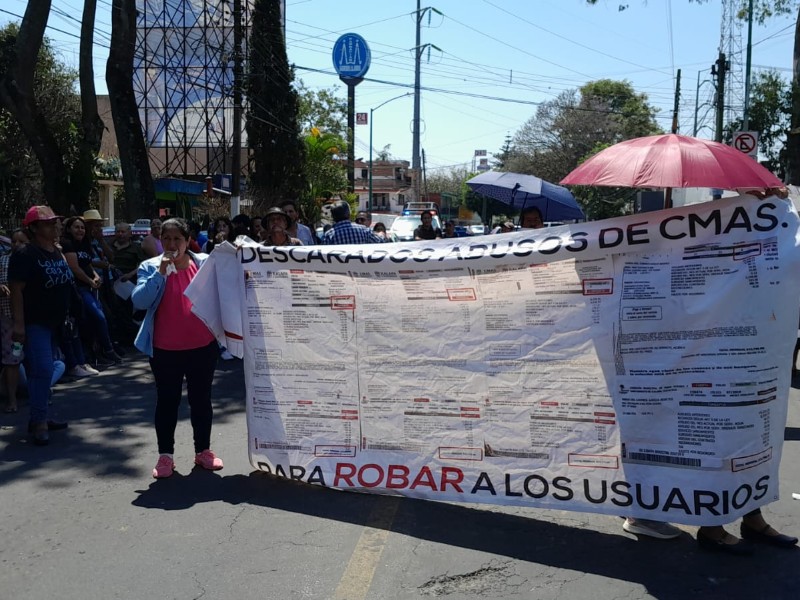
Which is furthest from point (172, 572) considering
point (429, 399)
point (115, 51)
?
point (115, 51)

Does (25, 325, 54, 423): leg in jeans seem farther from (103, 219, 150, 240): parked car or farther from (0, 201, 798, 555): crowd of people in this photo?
(103, 219, 150, 240): parked car

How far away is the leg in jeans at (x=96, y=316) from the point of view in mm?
9938

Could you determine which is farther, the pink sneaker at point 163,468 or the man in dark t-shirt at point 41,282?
the man in dark t-shirt at point 41,282

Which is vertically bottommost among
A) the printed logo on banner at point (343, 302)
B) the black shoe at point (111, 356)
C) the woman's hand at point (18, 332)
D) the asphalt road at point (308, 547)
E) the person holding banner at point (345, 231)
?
the asphalt road at point (308, 547)

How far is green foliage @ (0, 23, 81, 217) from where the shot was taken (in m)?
21.9

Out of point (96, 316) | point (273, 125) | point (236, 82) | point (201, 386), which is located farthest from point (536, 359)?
point (273, 125)

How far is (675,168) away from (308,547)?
9.03ft

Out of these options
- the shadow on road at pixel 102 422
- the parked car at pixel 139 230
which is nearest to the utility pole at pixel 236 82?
the parked car at pixel 139 230

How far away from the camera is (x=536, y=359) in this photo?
4617mm

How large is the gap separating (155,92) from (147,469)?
39165 millimetres

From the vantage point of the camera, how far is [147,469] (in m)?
5.82

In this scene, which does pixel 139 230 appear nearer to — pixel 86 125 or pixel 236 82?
pixel 86 125

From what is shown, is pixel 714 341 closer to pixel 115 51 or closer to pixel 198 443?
pixel 198 443

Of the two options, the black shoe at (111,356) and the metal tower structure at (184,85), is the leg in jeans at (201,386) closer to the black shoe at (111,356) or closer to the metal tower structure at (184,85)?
the black shoe at (111,356)
